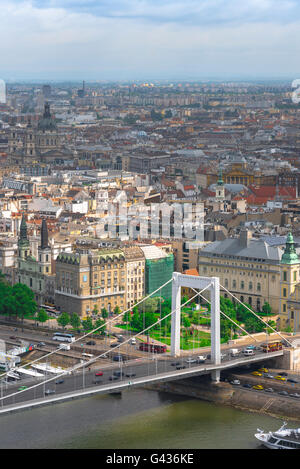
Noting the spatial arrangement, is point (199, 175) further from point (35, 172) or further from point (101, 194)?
point (101, 194)

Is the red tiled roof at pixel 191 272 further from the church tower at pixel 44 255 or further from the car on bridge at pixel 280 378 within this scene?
the car on bridge at pixel 280 378

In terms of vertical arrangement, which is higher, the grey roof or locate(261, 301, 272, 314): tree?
the grey roof

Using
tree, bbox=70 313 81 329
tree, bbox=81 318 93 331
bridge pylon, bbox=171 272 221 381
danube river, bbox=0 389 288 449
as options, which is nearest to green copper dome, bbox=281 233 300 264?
bridge pylon, bbox=171 272 221 381

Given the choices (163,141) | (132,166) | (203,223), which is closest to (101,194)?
(203,223)

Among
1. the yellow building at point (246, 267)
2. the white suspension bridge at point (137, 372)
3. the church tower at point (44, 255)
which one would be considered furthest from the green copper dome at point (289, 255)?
the church tower at point (44, 255)

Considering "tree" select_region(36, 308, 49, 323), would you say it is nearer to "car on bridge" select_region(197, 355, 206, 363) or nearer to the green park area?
the green park area

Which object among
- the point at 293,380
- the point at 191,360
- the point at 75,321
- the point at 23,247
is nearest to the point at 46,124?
the point at 23,247

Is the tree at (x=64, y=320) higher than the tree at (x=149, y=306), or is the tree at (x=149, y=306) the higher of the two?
the tree at (x=149, y=306)
